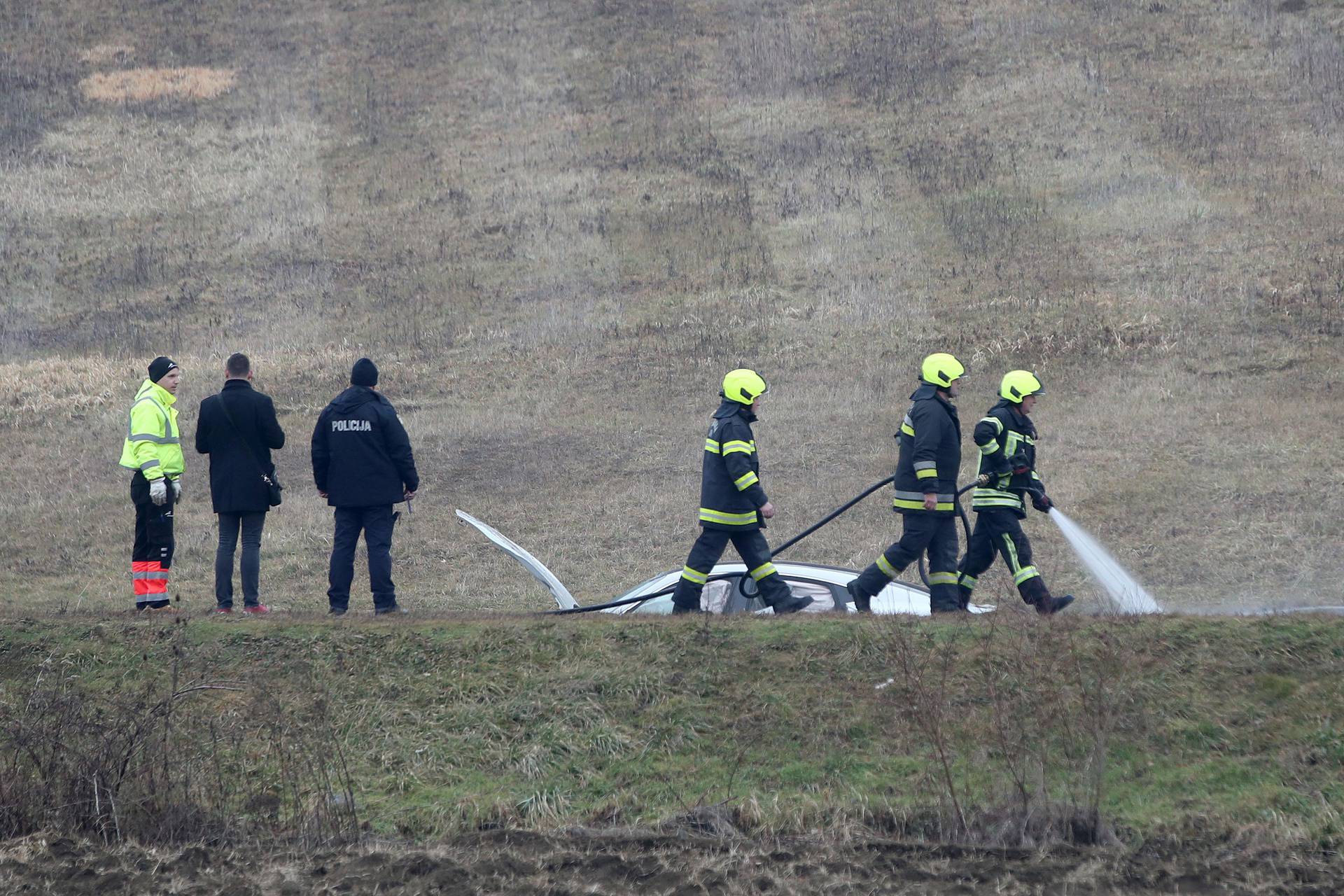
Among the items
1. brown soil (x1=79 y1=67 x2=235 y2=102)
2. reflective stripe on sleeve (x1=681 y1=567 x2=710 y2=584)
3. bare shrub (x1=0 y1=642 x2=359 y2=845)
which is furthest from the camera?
brown soil (x1=79 y1=67 x2=235 y2=102)

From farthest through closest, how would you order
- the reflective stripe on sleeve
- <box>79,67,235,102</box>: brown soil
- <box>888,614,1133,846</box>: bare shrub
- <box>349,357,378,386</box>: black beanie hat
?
<box>79,67,235,102</box>: brown soil → <box>349,357,378,386</box>: black beanie hat → the reflective stripe on sleeve → <box>888,614,1133,846</box>: bare shrub

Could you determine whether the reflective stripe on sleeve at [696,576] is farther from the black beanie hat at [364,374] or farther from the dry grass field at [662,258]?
the black beanie hat at [364,374]

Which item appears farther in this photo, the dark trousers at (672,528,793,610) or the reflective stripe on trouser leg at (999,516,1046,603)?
the dark trousers at (672,528,793,610)

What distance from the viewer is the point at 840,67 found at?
37.2 metres

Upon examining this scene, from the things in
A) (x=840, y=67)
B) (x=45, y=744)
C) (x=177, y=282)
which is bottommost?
(x=45, y=744)

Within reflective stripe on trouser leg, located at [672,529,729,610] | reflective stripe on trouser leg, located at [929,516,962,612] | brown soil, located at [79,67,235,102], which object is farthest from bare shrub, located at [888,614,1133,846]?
brown soil, located at [79,67,235,102]

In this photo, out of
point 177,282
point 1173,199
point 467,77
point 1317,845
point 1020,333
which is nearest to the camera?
point 1317,845

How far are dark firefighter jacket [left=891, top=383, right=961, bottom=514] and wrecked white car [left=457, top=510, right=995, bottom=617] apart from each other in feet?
2.40

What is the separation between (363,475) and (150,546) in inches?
64.0

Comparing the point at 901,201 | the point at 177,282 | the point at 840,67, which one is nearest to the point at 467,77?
the point at 840,67

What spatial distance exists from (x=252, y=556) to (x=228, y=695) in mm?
1931

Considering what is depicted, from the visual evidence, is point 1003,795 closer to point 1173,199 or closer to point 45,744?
point 45,744

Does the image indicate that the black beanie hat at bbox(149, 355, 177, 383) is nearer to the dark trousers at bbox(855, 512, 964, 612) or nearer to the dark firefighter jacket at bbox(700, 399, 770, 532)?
the dark firefighter jacket at bbox(700, 399, 770, 532)

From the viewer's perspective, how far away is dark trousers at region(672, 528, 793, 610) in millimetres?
9180
